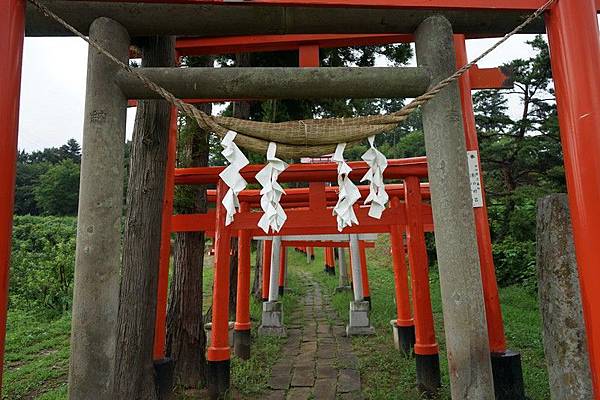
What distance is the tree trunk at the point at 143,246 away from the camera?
3.13 meters

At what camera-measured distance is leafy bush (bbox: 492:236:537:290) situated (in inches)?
356

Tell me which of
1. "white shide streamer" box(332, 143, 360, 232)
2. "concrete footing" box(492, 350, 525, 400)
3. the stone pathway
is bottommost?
the stone pathway

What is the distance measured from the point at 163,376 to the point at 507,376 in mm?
2840

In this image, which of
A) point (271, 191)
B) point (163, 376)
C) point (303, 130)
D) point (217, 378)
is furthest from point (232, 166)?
point (217, 378)

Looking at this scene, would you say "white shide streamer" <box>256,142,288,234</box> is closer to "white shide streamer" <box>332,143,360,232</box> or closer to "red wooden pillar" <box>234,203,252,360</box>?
"white shide streamer" <box>332,143,360,232</box>

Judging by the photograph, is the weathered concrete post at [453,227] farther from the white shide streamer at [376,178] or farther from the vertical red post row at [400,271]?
the vertical red post row at [400,271]

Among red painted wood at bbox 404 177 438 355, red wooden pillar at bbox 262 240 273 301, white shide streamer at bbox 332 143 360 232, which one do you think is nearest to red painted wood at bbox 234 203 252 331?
red painted wood at bbox 404 177 438 355

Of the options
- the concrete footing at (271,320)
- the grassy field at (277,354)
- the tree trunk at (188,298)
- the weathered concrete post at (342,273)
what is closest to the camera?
the grassy field at (277,354)

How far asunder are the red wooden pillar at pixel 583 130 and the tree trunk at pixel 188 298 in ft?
12.9

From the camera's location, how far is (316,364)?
5.63 meters

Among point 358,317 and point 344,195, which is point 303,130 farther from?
point 358,317

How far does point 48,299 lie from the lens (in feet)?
29.6

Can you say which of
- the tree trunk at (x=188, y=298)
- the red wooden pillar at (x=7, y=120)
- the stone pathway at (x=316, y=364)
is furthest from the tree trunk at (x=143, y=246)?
the stone pathway at (x=316, y=364)

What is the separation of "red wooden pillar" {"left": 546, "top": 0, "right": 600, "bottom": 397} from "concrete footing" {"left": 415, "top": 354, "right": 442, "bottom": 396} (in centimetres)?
258
